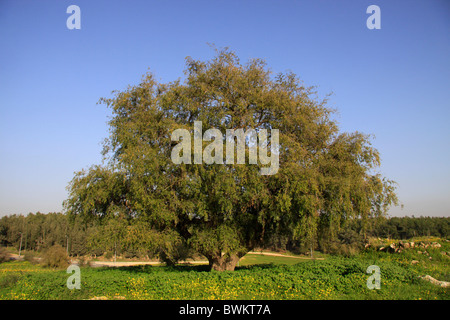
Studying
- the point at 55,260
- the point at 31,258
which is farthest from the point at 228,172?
the point at 31,258

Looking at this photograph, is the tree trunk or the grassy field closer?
the grassy field

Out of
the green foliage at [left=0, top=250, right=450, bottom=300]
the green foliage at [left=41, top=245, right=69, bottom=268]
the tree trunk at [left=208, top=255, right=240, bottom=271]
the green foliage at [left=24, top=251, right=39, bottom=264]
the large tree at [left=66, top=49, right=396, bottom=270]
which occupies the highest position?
the large tree at [left=66, top=49, right=396, bottom=270]

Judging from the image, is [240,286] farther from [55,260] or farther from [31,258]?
[31,258]

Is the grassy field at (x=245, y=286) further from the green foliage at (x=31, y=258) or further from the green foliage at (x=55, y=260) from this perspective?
the green foliage at (x=31, y=258)

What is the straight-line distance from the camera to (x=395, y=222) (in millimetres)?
79625

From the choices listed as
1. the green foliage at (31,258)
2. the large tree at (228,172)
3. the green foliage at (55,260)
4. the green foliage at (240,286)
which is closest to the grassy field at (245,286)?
the green foliage at (240,286)

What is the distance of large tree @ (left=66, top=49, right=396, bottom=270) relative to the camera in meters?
14.3

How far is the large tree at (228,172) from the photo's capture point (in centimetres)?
1430

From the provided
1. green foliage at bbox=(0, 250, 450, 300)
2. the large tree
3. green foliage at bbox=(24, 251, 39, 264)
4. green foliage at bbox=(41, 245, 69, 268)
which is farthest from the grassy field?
green foliage at bbox=(24, 251, 39, 264)

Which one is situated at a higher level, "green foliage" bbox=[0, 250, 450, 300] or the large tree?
the large tree

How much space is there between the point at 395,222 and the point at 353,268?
7821 centimetres

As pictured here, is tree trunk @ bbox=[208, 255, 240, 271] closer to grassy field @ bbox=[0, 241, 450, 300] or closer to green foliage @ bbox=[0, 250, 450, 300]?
grassy field @ bbox=[0, 241, 450, 300]
